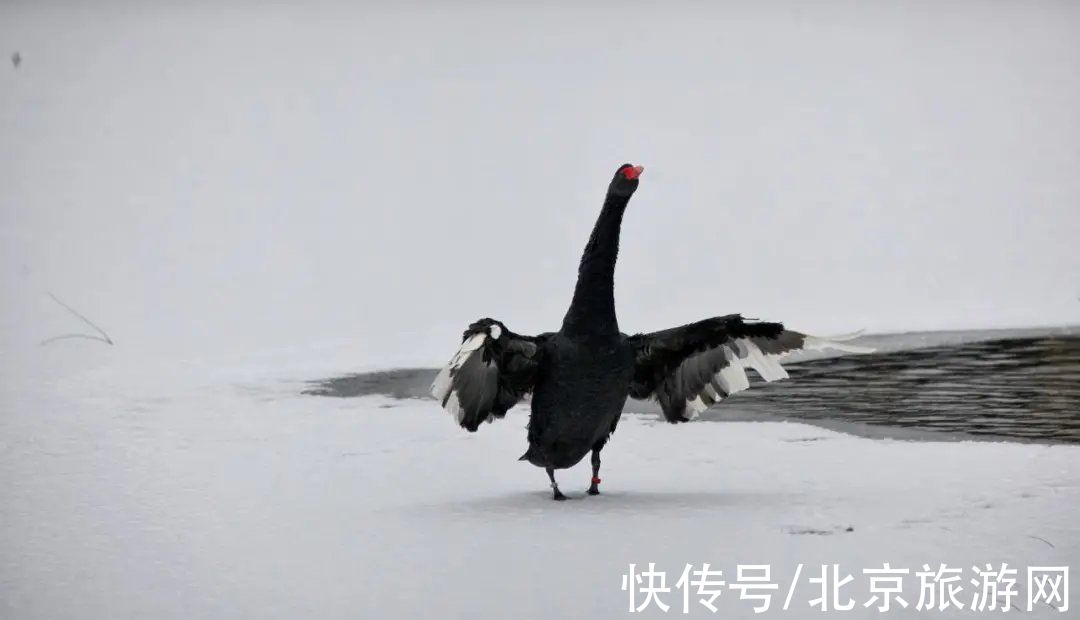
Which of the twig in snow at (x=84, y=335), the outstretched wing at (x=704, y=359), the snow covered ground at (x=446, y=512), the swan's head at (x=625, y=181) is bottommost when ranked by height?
the snow covered ground at (x=446, y=512)

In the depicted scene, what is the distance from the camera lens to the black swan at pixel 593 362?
19.3 ft

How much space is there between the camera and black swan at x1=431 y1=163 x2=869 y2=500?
19.3 ft

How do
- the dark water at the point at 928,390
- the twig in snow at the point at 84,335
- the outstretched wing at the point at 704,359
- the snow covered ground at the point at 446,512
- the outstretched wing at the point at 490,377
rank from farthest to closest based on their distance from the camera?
1. the twig in snow at the point at 84,335
2. the dark water at the point at 928,390
3. the outstretched wing at the point at 704,359
4. the outstretched wing at the point at 490,377
5. the snow covered ground at the point at 446,512

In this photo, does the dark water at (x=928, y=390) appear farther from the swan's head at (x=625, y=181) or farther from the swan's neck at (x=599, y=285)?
the swan's head at (x=625, y=181)

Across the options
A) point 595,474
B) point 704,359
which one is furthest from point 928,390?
point 595,474

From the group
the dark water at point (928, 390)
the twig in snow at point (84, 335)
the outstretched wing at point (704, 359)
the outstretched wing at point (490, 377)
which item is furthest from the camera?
the twig in snow at point (84, 335)

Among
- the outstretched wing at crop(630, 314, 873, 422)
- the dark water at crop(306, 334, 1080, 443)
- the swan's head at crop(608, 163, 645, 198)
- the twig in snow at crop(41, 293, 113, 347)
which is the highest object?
the swan's head at crop(608, 163, 645, 198)

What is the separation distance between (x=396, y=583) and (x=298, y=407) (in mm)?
4036

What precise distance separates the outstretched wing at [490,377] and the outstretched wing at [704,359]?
61 cm

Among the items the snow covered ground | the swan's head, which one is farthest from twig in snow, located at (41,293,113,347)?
the swan's head

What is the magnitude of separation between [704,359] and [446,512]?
5.33 ft

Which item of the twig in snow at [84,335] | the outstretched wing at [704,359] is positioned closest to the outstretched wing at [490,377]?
the outstretched wing at [704,359]

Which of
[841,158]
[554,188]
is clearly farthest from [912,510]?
[841,158]

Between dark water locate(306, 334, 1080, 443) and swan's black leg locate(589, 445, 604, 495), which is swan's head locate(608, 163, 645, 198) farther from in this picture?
dark water locate(306, 334, 1080, 443)
